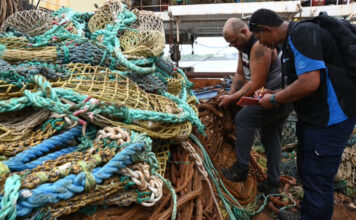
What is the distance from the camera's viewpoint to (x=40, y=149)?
1.08m

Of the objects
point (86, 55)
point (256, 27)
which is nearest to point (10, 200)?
point (86, 55)

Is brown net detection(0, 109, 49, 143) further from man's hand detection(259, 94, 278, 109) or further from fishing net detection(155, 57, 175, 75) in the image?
man's hand detection(259, 94, 278, 109)

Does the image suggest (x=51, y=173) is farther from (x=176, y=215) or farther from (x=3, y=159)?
(x=176, y=215)

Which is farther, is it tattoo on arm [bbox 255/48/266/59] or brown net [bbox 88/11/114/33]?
brown net [bbox 88/11/114/33]

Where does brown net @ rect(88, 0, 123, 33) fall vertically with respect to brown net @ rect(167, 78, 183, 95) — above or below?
above

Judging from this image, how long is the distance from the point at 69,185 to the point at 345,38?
1740mm

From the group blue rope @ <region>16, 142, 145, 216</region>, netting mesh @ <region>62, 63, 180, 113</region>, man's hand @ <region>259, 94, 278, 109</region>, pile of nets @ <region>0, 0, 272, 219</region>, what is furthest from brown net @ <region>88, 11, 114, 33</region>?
blue rope @ <region>16, 142, 145, 216</region>

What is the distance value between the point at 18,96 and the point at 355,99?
1947mm

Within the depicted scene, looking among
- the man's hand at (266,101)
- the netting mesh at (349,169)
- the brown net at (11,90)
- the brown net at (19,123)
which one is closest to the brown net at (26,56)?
the brown net at (11,90)

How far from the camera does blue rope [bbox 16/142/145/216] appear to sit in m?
0.84

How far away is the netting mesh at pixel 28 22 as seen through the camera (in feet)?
7.33

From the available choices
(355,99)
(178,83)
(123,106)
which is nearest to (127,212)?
(123,106)

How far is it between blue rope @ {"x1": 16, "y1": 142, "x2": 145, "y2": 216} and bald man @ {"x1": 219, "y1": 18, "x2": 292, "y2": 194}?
1.44m

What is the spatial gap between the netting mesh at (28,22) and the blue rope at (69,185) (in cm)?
164
